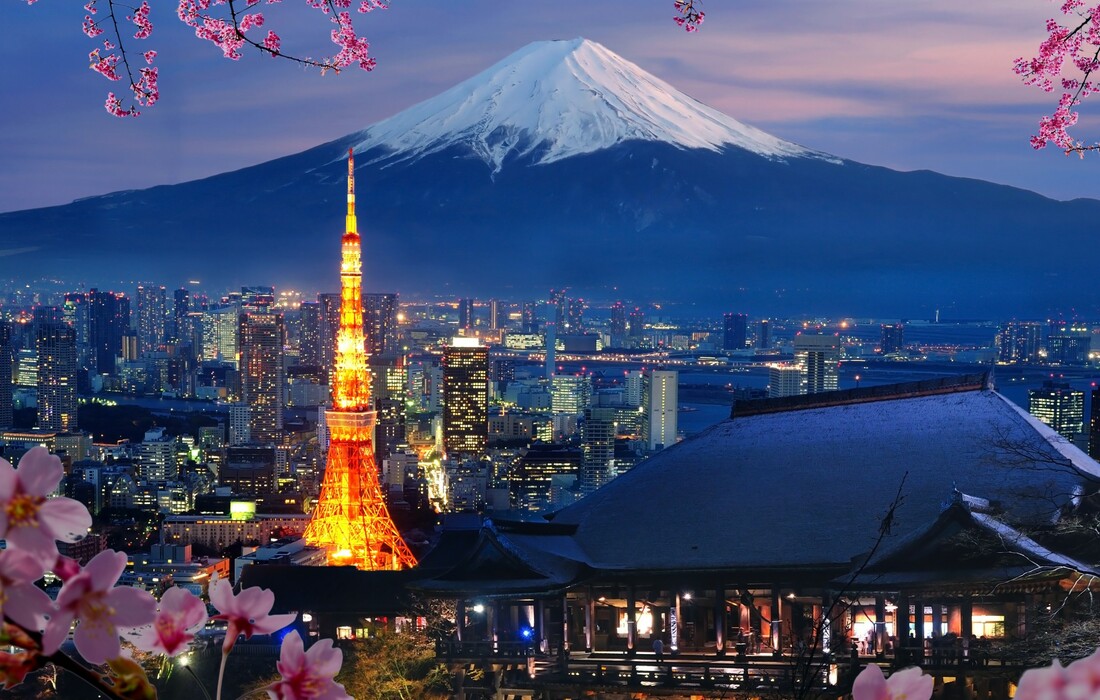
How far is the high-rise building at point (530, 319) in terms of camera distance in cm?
8738

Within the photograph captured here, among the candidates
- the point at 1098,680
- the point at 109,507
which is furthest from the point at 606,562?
the point at 109,507

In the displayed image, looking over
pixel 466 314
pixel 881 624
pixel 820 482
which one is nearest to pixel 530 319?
pixel 466 314

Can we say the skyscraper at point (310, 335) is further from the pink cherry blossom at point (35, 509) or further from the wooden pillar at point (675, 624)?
the pink cherry blossom at point (35, 509)

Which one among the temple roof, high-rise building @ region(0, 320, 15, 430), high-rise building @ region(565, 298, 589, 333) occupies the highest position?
high-rise building @ region(565, 298, 589, 333)

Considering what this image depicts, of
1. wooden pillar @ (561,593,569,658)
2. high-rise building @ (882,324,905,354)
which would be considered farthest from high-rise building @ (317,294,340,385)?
wooden pillar @ (561,593,569,658)

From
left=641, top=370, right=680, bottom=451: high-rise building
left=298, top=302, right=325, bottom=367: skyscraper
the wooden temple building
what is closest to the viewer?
the wooden temple building

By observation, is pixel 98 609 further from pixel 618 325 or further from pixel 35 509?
pixel 618 325

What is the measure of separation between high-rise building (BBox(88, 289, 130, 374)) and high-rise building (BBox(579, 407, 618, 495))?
32.5 metres

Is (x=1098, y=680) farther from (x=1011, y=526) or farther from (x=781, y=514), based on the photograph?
(x=781, y=514)

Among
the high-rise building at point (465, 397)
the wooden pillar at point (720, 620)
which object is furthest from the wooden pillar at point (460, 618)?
the high-rise building at point (465, 397)

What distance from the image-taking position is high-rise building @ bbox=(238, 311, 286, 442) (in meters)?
64.8

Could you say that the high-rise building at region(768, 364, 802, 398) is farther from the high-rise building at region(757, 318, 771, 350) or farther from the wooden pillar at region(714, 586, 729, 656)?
the wooden pillar at region(714, 586, 729, 656)

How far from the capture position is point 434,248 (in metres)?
95.5

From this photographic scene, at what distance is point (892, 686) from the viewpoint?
1437mm
